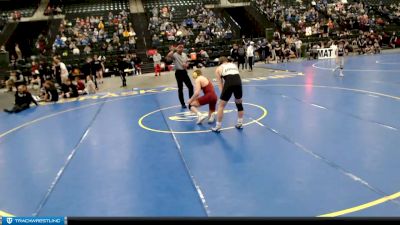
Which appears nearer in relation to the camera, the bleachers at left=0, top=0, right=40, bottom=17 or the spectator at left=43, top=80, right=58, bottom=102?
the spectator at left=43, top=80, right=58, bottom=102

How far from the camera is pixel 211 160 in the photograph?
6.44m

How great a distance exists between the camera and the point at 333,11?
29.7m

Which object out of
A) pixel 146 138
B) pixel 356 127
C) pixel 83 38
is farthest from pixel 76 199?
pixel 83 38

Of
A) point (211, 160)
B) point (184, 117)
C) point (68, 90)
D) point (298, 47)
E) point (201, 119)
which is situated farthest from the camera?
point (298, 47)

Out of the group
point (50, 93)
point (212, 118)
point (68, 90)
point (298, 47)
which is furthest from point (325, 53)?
point (212, 118)

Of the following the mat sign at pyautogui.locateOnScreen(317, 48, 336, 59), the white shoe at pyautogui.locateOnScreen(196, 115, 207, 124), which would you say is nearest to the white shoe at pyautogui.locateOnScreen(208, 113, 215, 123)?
the white shoe at pyautogui.locateOnScreen(196, 115, 207, 124)

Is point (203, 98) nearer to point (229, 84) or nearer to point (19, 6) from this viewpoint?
point (229, 84)

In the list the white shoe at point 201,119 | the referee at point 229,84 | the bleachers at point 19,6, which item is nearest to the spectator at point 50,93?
the white shoe at point 201,119

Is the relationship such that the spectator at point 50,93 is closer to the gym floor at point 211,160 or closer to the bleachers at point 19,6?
the gym floor at point 211,160

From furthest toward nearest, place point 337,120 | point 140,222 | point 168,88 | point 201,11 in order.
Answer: point 201,11, point 168,88, point 337,120, point 140,222

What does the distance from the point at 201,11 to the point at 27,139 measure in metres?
22.3

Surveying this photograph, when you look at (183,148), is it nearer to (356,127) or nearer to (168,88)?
(356,127)

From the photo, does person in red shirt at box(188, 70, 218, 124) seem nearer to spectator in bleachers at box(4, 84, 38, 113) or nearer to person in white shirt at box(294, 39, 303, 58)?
spectator in bleachers at box(4, 84, 38, 113)

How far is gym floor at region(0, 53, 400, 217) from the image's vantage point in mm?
4816
